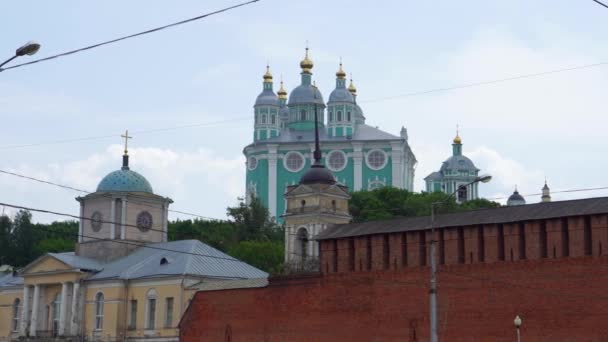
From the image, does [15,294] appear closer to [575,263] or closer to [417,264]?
[417,264]

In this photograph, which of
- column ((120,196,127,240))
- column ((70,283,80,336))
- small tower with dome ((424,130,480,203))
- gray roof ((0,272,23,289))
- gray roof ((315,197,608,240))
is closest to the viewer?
gray roof ((315,197,608,240))

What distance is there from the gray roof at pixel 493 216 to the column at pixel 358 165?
69.3 metres

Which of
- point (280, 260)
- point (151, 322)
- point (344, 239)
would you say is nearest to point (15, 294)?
point (151, 322)

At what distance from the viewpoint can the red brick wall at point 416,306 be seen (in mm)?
37906

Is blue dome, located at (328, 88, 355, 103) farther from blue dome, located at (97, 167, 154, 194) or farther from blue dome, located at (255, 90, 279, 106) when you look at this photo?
blue dome, located at (97, 167, 154, 194)

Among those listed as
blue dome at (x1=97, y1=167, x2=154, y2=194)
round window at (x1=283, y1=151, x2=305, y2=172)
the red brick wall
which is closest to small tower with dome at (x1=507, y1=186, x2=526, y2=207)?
round window at (x1=283, y1=151, x2=305, y2=172)

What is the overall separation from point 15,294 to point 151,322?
1287 cm

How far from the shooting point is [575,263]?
38.2m

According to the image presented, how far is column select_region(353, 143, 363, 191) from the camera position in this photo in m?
117

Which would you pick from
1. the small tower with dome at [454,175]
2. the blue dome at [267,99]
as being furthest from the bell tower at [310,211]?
the small tower with dome at [454,175]

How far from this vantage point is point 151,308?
5659 centimetres

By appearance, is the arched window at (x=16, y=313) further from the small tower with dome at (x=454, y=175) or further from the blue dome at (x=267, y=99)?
the small tower with dome at (x=454, y=175)

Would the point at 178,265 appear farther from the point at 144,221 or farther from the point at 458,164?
the point at 458,164

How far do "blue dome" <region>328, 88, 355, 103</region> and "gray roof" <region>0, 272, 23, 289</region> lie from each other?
2339 inches
